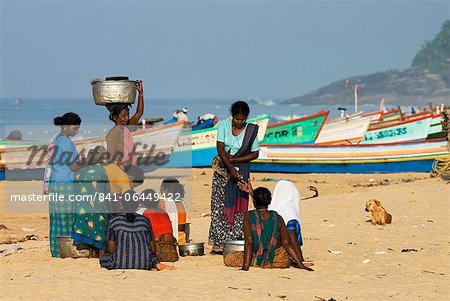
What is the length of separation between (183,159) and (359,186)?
7.26 meters

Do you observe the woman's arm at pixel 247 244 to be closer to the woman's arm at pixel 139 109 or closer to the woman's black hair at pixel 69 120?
the woman's arm at pixel 139 109

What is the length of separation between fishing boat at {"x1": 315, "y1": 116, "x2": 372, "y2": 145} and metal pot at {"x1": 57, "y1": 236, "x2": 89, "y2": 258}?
1923 cm

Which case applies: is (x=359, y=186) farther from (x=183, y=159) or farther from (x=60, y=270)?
(x=60, y=270)

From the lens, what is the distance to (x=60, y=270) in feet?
29.4

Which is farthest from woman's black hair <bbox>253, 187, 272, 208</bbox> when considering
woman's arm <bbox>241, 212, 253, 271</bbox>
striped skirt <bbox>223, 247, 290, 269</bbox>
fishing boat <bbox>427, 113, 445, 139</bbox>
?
fishing boat <bbox>427, 113, 445, 139</bbox>

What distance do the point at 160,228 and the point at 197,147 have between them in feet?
52.6

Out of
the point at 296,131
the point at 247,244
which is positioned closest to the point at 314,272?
the point at 247,244

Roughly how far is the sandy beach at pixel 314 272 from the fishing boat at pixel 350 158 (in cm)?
816

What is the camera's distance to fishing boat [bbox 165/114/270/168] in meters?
25.2

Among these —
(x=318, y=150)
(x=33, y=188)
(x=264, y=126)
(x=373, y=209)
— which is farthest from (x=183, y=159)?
(x=373, y=209)

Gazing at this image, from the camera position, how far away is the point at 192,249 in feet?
32.8

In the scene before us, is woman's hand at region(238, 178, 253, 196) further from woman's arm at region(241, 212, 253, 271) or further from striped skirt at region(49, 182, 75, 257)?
striped skirt at region(49, 182, 75, 257)

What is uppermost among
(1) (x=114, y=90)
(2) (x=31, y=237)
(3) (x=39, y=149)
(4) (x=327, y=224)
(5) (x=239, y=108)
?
(3) (x=39, y=149)

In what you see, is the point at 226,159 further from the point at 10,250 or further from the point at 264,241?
Result: the point at 10,250
